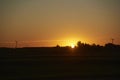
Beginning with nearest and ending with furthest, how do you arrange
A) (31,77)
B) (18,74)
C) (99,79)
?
(99,79) < (31,77) < (18,74)

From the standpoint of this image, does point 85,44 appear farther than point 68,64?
Yes

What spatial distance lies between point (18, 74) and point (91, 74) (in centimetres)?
511

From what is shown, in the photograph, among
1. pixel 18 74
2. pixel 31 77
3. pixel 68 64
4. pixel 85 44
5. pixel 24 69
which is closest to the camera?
pixel 31 77

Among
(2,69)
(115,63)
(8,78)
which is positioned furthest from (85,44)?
(8,78)

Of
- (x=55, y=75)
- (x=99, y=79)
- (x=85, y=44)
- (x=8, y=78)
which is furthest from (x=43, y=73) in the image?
(x=85, y=44)

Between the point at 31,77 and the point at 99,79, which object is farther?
the point at 31,77

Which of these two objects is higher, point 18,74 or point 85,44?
point 85,44

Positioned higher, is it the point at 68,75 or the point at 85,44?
the point at 85,44

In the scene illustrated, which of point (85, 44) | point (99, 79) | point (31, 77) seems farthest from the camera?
point (85, 44)

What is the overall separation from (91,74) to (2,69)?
7.58m

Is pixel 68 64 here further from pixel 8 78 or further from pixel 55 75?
pixel 8 78

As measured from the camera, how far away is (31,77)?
22.6 metres

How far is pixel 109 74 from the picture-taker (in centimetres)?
2377

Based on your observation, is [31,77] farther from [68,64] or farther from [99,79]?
[68,64]
